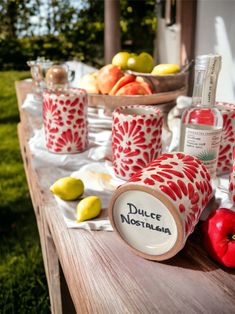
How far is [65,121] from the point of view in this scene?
3.53 ft

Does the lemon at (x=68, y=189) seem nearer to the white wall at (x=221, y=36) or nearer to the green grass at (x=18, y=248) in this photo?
the green grass at (x=18, y=248)

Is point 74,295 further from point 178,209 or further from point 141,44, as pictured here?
point 141,44

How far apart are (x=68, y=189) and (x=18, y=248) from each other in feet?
3.62

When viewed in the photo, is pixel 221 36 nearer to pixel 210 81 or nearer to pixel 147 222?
pixel 210 81

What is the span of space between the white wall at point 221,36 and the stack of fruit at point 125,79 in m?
0.75

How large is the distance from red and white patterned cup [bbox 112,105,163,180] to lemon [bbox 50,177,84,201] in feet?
0.44

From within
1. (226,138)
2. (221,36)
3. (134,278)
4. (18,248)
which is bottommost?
(18,248)

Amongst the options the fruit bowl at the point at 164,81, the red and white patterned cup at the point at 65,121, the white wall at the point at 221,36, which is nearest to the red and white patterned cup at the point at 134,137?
the red and white patterned cup at the point at 65,121

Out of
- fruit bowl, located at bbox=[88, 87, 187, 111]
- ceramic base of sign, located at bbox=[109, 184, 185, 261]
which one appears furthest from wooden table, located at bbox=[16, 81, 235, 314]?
fruit bowl, located at bbox=[88, 87, 187, 111]

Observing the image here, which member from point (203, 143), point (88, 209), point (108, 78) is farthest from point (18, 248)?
point (203, 143)

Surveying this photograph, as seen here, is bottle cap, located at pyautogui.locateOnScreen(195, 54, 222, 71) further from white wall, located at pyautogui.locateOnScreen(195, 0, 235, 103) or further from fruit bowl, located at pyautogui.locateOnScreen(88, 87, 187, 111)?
white wall, located at pyautogui.locateOnScreen(195, 0, 235, 103)

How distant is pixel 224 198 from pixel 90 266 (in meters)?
0.32

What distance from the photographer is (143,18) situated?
4.84 metres

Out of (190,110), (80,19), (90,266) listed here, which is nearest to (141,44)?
(80,19)
